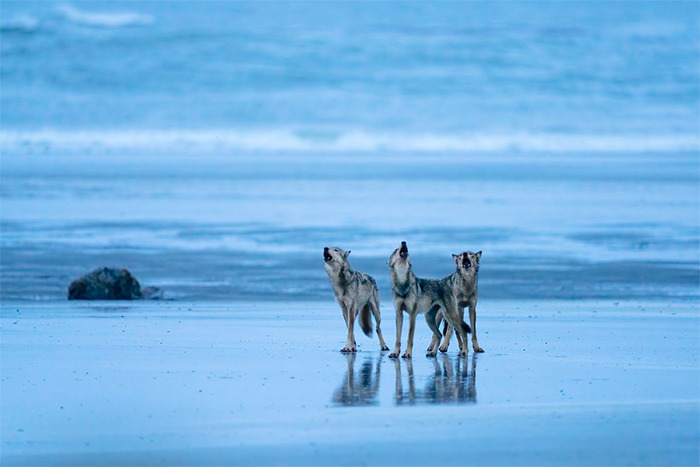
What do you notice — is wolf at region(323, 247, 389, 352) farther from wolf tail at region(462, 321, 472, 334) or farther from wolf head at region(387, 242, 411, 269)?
wolf tail at region(462, 321, 472, 334)

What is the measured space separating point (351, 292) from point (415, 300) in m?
0.62

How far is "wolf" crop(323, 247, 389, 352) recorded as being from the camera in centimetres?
992

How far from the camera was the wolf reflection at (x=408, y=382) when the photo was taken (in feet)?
25.6

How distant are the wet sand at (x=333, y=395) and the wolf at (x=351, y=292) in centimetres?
29

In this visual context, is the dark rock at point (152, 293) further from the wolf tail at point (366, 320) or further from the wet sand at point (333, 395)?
the wolf tail at point (366, 320)

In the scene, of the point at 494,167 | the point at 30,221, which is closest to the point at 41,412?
the point at 30,221

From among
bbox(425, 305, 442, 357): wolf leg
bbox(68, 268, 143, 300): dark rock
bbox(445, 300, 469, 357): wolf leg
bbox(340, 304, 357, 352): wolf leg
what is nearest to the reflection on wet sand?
bbox(340, 304, 357, 352): wolf leg

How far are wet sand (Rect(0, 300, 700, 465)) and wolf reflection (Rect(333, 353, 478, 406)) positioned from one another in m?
0.01

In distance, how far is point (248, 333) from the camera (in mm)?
10906

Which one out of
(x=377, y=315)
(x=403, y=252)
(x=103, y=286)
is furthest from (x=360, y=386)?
(x=103, y=286)

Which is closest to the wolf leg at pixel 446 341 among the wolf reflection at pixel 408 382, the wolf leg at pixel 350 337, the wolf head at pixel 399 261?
the wolf reflection at pixel 408 382

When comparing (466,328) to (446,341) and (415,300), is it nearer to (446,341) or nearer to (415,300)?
(446,341)

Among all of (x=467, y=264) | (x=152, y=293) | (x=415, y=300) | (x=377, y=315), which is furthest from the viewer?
(x=152, y=293)

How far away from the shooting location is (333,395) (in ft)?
26.0
